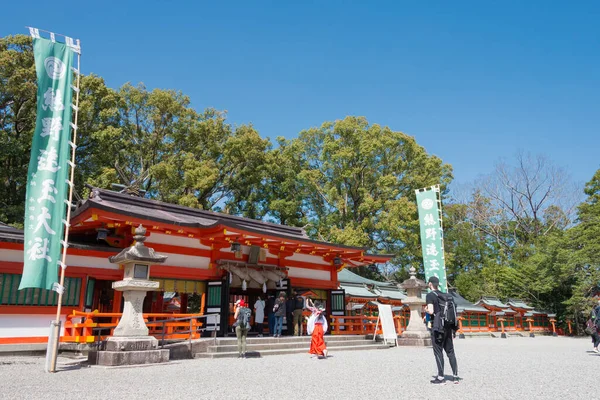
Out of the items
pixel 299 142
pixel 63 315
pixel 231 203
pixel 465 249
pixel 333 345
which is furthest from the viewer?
pixel 465 249

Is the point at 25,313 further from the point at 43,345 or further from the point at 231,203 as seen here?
the point at 231,203

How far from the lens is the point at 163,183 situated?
26.7 meters

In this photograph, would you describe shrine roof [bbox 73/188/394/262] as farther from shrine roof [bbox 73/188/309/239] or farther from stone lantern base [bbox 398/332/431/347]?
stone lantern base [bbox 398/332/431/347]

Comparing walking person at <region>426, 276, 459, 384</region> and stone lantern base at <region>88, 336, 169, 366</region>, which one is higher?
walking person at <region>426, 276, 459, 384</region>

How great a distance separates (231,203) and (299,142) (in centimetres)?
684

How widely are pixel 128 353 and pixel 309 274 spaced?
9.14 meters

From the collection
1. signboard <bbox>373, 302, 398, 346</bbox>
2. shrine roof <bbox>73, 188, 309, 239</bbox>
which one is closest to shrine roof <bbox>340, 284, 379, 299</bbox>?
shrine roof <bbox>73, 188, 309, 239</bbox>

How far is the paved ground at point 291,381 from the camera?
5.60 meters

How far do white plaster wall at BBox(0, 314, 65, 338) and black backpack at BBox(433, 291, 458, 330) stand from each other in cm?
907

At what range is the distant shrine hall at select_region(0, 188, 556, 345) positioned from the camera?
10.4 metres

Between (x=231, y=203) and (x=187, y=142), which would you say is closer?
(x=187, y=142)

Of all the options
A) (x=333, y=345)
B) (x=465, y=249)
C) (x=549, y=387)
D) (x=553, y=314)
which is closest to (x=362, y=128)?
(x=465, y=249)

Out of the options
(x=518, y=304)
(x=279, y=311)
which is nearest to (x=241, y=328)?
(x=279, y=311)

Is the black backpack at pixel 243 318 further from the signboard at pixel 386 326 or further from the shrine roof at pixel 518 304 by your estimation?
the shrine roof at pixel 518 304
